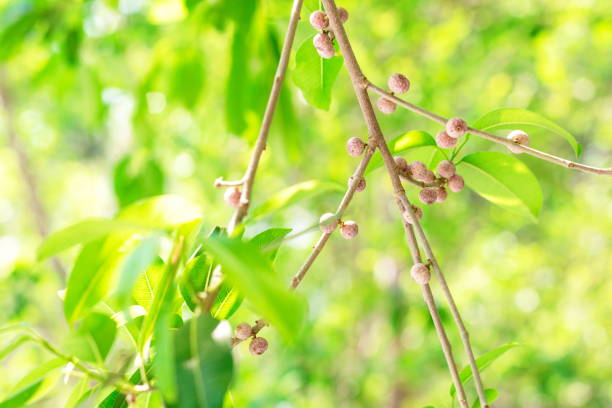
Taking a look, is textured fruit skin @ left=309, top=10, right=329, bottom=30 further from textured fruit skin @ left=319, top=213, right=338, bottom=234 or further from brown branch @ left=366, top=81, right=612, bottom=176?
textured fruit skin @ left=319, top=213, right=338, bottom=234

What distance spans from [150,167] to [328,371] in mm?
1536

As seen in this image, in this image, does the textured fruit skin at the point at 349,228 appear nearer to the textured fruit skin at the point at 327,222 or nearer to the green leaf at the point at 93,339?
the textured fruit skin at the point at 327,222

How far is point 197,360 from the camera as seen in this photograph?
0.37 m

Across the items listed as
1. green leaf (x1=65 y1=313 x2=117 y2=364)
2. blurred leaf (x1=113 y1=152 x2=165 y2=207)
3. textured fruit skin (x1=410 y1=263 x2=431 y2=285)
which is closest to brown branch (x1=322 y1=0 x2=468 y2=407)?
textured fruit skin (x1=410 y1=263 x2=431 y2=285)

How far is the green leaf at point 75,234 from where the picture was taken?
1.10ft

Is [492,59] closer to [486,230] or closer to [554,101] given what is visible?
[554,101]

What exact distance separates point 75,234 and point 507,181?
1.26 feet

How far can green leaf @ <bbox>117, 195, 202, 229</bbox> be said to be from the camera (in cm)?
38

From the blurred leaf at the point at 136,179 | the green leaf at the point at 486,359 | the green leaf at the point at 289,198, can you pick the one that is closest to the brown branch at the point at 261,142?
the green leaf at the point at 289,198

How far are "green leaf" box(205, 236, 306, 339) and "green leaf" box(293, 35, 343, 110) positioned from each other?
329 mm

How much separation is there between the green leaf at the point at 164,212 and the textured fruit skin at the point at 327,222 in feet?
0.29

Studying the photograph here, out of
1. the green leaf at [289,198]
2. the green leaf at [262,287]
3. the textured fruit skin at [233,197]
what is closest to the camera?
the green leaf at [262,287]

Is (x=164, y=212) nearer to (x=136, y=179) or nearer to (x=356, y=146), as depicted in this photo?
(x=356, y=146)

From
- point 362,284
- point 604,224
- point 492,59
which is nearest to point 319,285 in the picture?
point 362,284
